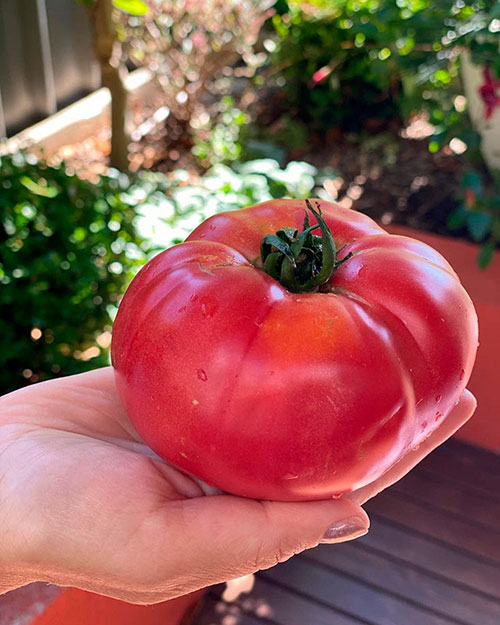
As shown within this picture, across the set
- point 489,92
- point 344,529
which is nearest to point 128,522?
point 344,529

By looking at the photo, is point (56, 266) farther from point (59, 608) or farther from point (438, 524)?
point (438, 524)

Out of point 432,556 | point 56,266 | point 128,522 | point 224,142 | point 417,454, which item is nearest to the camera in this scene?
point 128,522

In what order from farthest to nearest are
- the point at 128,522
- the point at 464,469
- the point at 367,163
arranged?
1. the point at 367,163
2. the point at 464,469
3. the point at 128,522

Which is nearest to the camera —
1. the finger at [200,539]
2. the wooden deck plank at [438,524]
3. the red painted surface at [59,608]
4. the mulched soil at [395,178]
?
the finger at [200,539]

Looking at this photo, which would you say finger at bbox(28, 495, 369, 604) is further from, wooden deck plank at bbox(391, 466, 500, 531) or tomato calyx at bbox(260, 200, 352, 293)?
wooden deck plank at bbox(391, 466, 500, 531)

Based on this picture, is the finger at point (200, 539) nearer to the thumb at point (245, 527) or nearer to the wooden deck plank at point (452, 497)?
the thumb at point (245, 527)

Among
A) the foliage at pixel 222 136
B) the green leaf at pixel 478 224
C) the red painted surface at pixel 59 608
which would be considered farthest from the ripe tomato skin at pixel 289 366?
the foliage at pixel 222 136

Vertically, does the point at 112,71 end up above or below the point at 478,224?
above
